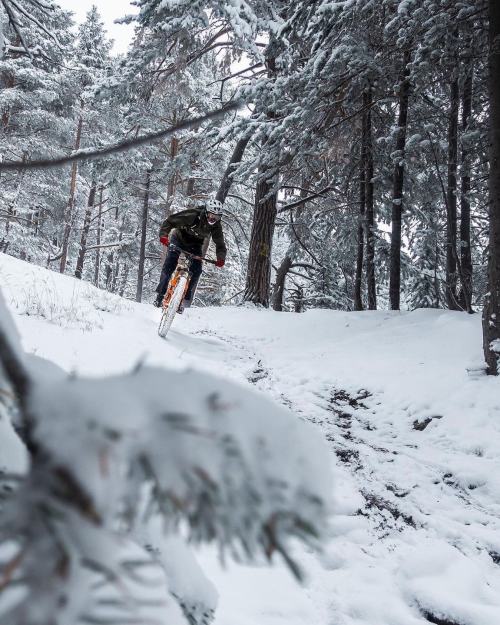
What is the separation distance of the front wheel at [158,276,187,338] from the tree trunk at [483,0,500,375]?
4.32 m

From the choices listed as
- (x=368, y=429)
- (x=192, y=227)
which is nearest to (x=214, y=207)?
(x=192, y=227)

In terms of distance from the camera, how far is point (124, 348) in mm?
5094

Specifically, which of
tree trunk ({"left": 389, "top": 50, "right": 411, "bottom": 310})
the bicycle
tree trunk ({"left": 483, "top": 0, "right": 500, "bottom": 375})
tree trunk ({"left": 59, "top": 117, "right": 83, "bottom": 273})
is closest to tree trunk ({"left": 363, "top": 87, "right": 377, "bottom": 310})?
tree trunk ({"left": 389, "top": 50, "right": 411, "bottom": 310})

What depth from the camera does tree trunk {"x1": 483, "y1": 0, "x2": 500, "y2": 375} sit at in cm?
504

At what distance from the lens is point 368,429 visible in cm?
474

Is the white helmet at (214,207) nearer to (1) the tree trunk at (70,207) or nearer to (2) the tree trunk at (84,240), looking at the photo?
(1) the tree trunk at (70,207)

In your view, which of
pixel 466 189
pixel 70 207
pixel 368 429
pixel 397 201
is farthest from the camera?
pixel 70 207

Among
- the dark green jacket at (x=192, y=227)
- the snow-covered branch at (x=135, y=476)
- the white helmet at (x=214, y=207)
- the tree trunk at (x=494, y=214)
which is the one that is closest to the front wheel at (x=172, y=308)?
the dark green jacket at (x=192, y=227)

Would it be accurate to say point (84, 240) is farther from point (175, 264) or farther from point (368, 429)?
point (368, 429)

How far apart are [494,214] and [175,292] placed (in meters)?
4.58

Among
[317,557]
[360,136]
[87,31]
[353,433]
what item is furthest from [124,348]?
[87,31]

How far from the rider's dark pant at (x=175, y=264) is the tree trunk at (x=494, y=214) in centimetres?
466

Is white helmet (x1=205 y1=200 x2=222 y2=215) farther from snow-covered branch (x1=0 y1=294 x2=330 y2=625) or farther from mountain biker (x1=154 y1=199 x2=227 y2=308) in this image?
snow-covered branch (x1=0 y1=294 x2=330 y2=625)

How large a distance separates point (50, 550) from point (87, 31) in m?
31.0
